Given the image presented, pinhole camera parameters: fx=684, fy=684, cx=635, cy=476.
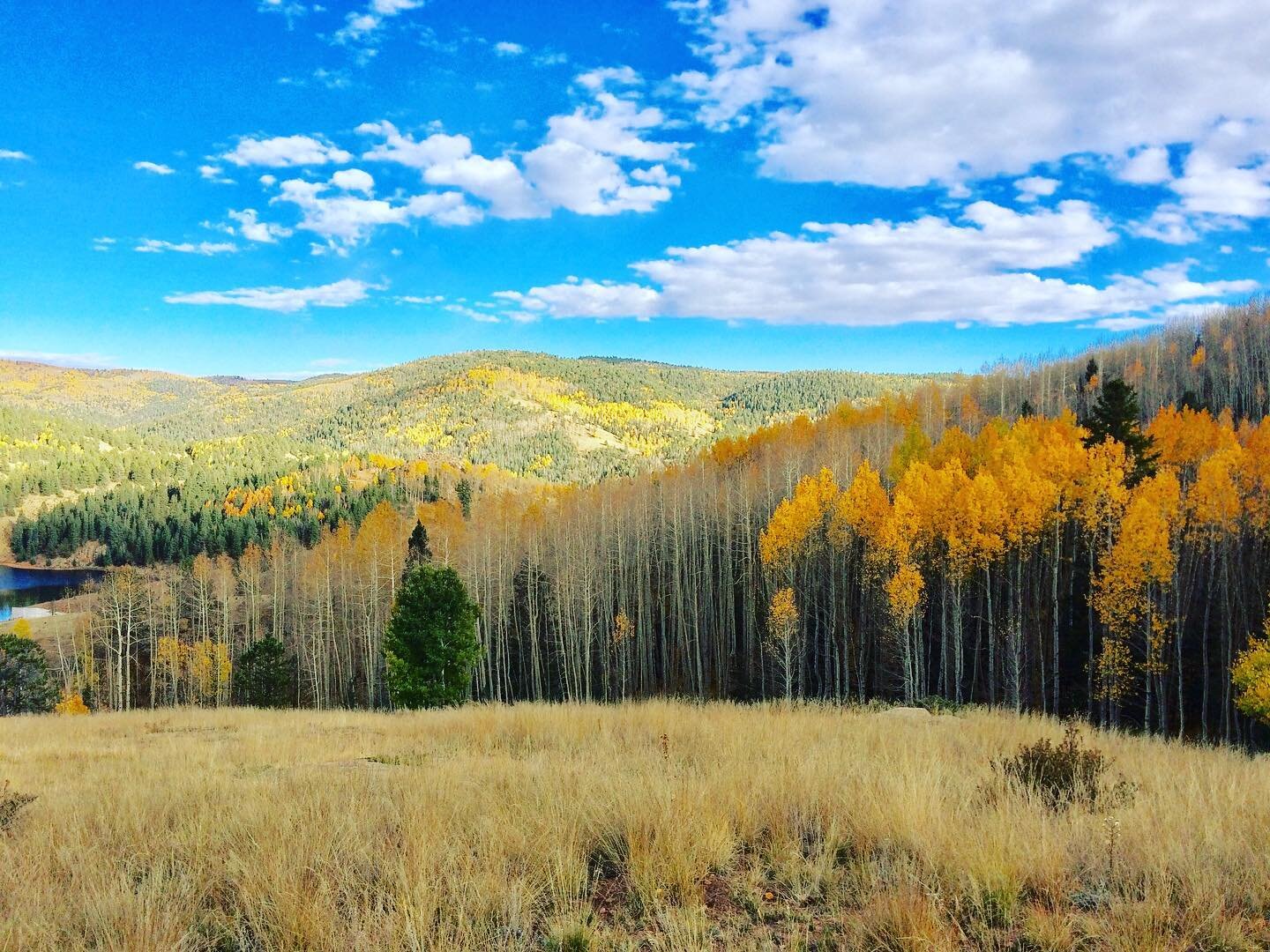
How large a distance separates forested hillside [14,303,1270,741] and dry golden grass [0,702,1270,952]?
17.3 metres

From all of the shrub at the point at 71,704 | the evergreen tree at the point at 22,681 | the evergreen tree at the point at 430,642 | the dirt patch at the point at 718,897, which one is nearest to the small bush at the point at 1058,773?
the dirt patch at the point at 718,897

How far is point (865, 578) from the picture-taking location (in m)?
35.4

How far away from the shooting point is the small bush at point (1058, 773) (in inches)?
221

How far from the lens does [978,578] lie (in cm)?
3500

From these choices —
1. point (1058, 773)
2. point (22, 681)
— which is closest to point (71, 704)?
point (22, 681)

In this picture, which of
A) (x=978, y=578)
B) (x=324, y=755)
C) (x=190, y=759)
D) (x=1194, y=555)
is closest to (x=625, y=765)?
(x=324, y=755)

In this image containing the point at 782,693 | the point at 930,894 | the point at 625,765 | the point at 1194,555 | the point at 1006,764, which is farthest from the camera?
the point at 782,693

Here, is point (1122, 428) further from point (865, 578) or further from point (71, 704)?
point (71, 704)

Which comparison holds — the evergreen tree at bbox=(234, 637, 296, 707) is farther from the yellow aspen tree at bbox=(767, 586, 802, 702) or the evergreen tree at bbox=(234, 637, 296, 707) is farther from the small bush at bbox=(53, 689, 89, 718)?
the yellow aspen tree at bbox=(767, 586, 802, 702)

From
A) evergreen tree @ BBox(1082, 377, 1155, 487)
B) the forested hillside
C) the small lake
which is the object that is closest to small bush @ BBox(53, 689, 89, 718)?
the forested hillside

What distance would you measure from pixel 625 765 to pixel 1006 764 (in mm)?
3641

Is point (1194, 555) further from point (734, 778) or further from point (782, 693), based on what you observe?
point (734, 778)

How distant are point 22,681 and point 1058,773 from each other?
5136 centimetres

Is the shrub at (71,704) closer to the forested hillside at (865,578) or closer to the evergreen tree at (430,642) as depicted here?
the forested hillside at (865,578)
